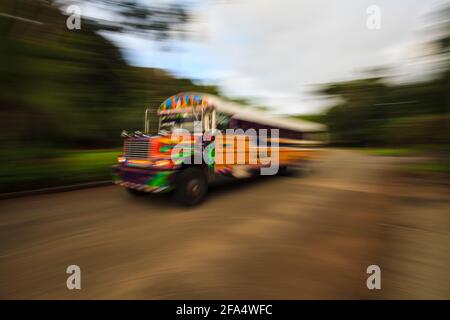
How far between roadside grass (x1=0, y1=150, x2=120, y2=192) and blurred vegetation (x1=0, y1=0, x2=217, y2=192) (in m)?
0.02

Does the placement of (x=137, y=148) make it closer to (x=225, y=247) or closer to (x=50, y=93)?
(x=50, y=93)

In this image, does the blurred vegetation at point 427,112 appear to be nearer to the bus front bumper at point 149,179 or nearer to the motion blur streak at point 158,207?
the motion blur streak at point 158,207

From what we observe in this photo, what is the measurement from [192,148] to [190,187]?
2.55 feet

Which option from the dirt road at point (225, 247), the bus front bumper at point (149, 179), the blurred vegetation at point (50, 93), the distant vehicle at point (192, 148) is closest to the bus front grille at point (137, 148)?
the distant vehicle at point (192, 148)

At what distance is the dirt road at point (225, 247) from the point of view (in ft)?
8.48

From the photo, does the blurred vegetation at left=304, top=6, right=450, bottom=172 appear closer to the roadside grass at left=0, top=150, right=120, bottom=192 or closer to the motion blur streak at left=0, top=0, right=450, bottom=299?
the motion blur streak at left=0, top=0, right=450, bottom=299

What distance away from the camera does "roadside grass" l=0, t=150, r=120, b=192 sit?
569cm

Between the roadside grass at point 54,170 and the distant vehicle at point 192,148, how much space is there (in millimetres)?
2143

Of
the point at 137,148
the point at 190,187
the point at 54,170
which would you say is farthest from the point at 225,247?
the point at 54,170

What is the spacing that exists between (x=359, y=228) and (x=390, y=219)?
86cm

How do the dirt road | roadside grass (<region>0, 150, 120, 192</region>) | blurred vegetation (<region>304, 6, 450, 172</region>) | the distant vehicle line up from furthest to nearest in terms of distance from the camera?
Answer: 1. blurred vegetation (<region>304, 6, 450, 172</region>)
2. roadside grass (<region>0, 150, 120, 192</region>)
3. the distant vehicle
4. the dirt road

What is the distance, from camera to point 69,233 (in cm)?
392

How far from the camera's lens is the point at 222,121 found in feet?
18.3

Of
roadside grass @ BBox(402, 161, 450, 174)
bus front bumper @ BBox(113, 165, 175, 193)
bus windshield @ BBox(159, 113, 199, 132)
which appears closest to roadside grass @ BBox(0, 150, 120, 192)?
bus front bumper @ BBox(113, 165, 175, 193)
